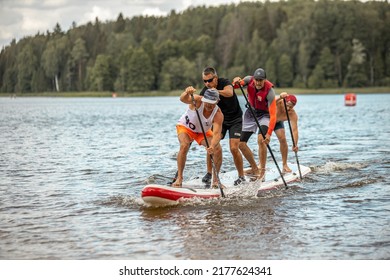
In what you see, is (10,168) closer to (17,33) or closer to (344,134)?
(17,33)

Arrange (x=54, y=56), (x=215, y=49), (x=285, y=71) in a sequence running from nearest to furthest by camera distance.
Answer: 1. (x=54, y=56)
2. (x=285, y=71)
3. (x=215, y=49)

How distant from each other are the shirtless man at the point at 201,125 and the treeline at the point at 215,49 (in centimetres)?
447

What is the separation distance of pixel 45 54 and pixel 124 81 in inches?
1480

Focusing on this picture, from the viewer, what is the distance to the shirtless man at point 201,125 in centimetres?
1083

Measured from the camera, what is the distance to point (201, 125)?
36.4ft

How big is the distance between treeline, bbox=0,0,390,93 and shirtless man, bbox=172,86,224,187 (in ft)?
14.6

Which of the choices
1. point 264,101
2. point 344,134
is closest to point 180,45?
point 344,134

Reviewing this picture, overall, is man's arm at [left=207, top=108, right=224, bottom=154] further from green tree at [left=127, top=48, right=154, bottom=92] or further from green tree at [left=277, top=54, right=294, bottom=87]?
green tree at [left=277, top=54, right=294, bottom=87]

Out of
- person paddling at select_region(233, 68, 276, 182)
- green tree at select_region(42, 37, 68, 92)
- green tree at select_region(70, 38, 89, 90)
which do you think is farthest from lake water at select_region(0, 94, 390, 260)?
green tree at select_region(70, 38, 89, 90)

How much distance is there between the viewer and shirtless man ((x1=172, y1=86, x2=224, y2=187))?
10828 millimetres

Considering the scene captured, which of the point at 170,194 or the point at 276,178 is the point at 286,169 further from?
the point at 170,194

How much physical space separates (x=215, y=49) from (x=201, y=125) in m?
63.6

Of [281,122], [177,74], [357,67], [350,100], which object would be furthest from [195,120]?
[350,100]

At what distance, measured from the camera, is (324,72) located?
172 ft
